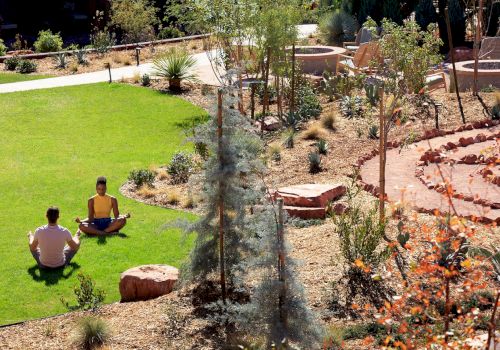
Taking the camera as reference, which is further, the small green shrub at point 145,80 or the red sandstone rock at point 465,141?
the small green shrub at point 145,80

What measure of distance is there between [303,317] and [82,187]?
8.41 metres

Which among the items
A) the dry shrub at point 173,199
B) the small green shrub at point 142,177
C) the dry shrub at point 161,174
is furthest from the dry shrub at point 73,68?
the dry shrub at point 173,199

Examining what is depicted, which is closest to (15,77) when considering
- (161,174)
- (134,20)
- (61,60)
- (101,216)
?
(61,60)

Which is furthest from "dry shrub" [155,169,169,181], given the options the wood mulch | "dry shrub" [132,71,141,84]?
the wood mulch

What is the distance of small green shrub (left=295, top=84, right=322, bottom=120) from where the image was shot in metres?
18.5

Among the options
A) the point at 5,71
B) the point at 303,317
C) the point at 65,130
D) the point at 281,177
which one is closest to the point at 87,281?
the point at 303,317

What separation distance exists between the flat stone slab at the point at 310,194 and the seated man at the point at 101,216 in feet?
7.36

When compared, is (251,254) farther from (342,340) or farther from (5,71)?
(5,71)

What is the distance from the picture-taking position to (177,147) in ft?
60.6

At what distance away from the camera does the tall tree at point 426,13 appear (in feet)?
90.0

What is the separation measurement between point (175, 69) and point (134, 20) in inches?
267

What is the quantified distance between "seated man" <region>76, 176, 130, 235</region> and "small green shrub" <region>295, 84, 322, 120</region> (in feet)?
20.8

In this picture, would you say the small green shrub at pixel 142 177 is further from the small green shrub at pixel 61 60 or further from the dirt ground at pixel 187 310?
the small green shrub at pixel 61 60

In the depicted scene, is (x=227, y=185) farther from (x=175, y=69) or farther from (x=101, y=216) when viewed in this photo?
(x=175, y=69)
